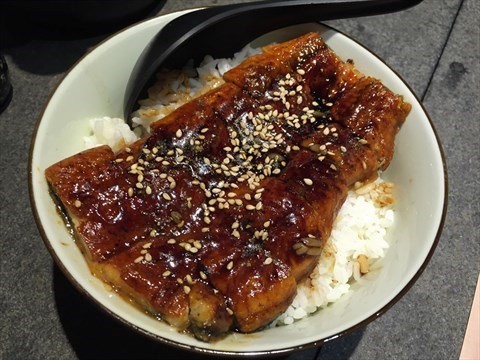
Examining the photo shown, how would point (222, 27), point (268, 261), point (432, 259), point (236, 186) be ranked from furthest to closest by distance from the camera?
point (432, 259), point (222, 27), point (236, 186), point (268, 261)

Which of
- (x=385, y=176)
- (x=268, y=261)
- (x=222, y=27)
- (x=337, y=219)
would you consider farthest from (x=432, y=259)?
(x=222, y=27)

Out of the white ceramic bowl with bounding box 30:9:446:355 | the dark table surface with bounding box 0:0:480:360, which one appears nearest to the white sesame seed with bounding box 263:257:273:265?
the white ceramic bowl with bounding box 30:9:446:355

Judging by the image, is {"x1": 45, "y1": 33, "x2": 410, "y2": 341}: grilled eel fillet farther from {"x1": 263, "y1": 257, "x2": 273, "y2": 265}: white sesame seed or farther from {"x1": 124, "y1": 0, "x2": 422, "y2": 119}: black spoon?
{"x1": 124, "y1": 0, "x2": 422, "y2": 119}: black spoon

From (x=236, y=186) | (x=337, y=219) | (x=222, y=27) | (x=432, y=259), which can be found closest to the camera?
(x=236, y=186)

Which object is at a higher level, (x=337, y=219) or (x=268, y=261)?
(x=268, y=261)

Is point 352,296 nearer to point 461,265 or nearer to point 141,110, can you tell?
point 461,265

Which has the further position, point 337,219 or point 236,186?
point 337,219

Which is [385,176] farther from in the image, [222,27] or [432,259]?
[222,27]

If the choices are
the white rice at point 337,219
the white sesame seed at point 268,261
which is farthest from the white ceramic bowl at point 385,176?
the white sesame seed at point 268,261
